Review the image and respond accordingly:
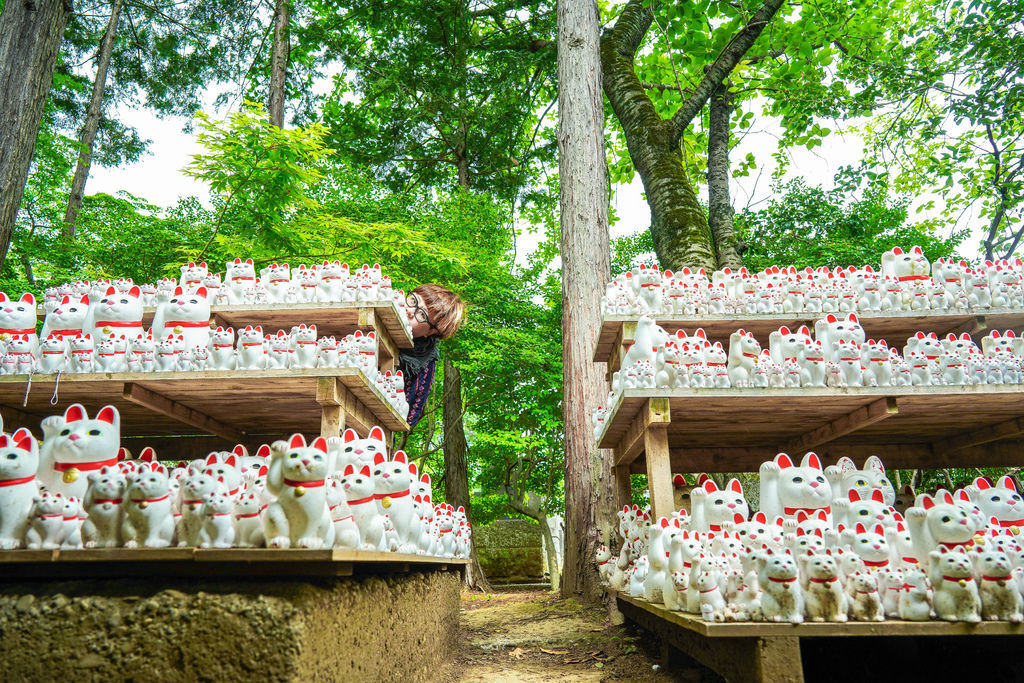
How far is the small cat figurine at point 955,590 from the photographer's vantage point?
2.40 m

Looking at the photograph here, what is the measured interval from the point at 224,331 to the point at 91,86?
10577 mm

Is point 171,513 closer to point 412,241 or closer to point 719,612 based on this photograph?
point 719,612

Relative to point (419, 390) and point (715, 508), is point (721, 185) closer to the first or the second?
point (419, 390)

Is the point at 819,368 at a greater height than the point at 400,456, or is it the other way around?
the point at 819,368

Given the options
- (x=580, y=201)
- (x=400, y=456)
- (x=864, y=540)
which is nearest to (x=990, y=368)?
(x=864, y=540)

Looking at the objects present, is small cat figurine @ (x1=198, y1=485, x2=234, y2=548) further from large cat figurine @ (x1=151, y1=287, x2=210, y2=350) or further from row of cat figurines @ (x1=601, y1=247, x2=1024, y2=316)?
row of cat figurines @ (x1=601, y1=247, x2=1024, y2=316)

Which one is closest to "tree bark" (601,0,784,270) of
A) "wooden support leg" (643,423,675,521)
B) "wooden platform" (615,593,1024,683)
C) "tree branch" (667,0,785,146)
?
"tree branch" (667,0,785,146)

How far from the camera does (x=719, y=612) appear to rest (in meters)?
2.48

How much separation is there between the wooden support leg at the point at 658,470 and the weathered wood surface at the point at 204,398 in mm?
1881

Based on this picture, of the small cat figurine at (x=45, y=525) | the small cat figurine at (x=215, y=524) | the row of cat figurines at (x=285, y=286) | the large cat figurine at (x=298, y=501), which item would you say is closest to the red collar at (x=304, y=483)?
the large cat figurine at (x=298, y=501)

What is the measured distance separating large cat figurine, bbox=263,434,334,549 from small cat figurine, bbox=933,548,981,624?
2.29 m

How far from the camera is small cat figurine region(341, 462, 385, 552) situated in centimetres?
271

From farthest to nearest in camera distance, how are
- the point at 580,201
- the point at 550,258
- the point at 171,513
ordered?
the point at 550,258 → the point at 580,201 → the point at 171,513

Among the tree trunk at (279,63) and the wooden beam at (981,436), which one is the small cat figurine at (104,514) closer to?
the wooden beam at (981,436)
